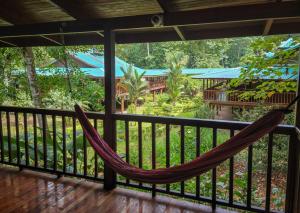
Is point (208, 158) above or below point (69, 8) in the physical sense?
below

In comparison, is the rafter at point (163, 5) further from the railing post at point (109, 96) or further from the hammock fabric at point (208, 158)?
the hammock fabric at point (208, 158)

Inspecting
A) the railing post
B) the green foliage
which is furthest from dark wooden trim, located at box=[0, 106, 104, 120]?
the green foliage

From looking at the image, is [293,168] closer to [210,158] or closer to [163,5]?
[210,158]

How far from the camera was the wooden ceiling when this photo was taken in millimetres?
1968

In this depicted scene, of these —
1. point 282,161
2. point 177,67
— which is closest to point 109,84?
point 282,161

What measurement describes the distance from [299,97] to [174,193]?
1363 mm

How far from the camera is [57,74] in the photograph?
6.30 meters

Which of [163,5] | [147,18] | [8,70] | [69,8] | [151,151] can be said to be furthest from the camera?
[8,70]

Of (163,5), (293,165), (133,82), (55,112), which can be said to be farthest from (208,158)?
(133,82)

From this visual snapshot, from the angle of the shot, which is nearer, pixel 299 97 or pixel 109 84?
pixel 299 97

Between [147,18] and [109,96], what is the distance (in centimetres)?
83

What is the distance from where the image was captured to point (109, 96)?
2.53 metres

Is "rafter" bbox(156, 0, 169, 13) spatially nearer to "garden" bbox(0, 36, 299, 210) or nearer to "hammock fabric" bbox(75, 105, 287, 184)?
"garden" bbox(0, 36, 299, 210)

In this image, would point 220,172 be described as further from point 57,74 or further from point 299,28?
point 57,74
